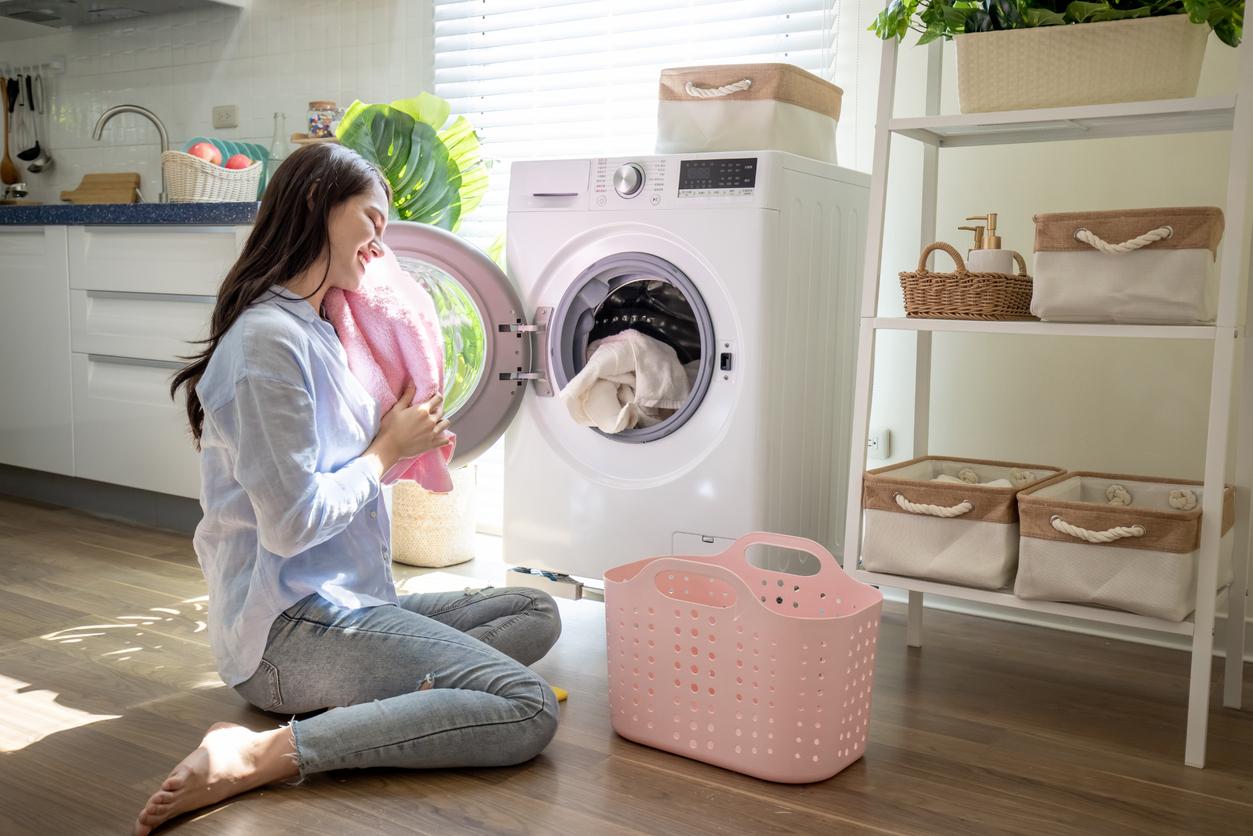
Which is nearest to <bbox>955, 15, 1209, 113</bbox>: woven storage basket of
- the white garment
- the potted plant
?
the potted plant

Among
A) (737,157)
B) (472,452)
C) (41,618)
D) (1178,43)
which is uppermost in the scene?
(1178,43)

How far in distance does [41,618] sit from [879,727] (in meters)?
1.70

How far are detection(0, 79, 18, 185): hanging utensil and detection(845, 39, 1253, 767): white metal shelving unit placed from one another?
3311 mm

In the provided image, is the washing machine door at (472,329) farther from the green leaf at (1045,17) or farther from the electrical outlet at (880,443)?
the green leaf at (1045,17)

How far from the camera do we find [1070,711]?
2014 mm

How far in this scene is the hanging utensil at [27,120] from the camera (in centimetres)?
420

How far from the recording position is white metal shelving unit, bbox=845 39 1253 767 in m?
1.72

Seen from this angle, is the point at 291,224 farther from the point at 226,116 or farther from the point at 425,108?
the point at 226,116

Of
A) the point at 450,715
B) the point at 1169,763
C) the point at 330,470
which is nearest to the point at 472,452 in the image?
the point at 330,470

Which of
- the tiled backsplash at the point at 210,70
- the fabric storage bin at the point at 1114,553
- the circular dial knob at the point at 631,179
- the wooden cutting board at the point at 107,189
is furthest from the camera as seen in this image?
the wooden cutting board at the point at 107,189

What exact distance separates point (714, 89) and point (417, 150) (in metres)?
0.85

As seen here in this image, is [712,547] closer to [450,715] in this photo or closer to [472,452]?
[472,452]

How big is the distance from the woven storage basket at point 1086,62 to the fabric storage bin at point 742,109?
0.44 metres

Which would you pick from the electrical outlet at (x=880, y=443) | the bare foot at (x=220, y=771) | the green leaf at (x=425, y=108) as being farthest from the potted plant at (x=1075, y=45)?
the bare foot at (x=220, y=771)
